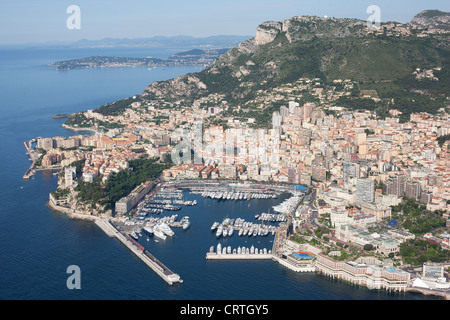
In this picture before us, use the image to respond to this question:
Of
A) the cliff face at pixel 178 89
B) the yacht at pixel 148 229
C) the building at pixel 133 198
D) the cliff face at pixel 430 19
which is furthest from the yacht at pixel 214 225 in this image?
the cliff face at pixel 430 19

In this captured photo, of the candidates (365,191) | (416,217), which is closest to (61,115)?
(365,191)

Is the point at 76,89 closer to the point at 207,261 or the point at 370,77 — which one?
the point at 370,77

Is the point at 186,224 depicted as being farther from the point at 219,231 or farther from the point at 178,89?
the point at 178,89

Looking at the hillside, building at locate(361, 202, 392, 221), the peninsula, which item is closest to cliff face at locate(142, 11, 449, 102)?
the hillside

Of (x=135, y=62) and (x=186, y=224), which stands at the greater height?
(x=135, y=62)

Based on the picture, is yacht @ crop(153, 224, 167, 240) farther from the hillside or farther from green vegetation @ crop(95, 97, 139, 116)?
green vegetation @ crop(95, 97, 139, 116)

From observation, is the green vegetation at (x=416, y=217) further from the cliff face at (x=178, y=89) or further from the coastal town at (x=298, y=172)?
the cliff face at (x=178, y=89)

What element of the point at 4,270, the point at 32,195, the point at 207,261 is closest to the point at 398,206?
the point at 207,261
